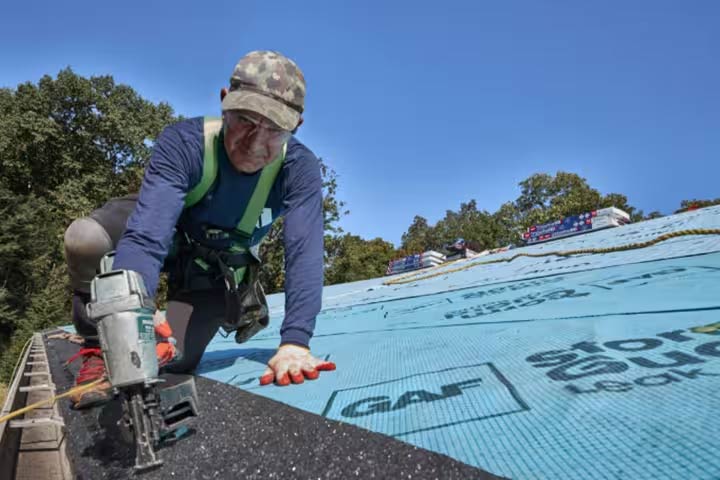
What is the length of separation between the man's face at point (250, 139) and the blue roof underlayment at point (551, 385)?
30.3 inches

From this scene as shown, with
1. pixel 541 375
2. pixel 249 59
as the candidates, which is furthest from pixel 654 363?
pixel 249 59

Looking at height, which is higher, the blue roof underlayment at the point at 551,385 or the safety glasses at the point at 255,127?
the safety glasses at the point at 255,127

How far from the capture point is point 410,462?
0.74 metres

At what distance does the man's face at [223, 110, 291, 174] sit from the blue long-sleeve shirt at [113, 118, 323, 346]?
65mm

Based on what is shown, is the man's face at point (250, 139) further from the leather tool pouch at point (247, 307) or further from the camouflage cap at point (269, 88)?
the leather tool pouch at point (247, 307)

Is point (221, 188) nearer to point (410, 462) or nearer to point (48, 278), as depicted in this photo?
point (410, 462)

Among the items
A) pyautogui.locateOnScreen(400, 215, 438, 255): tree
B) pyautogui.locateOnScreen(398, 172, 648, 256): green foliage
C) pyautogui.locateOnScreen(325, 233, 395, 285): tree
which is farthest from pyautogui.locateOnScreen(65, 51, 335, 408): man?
pyautogui.locateOnScreen(400, 215, 438, 255): tree

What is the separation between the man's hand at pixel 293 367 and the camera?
1.34 metres

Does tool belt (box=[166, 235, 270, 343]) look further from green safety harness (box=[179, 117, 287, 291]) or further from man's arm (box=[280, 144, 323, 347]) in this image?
man's arm (box=[280, 144, 323, 347])

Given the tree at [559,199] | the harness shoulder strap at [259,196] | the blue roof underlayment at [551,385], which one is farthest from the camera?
the tree at [559,199]

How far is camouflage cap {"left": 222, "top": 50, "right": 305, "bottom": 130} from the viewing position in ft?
4.40

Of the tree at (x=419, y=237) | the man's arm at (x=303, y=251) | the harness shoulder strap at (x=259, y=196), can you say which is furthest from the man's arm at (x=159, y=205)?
the tree at (x=419, y=237)

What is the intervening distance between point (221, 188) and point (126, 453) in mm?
941

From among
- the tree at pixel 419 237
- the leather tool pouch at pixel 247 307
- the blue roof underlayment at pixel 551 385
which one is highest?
the tree at pixel 419 237
